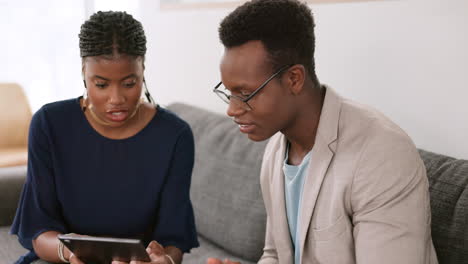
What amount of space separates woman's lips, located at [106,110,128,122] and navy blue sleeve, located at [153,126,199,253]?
7.0 inches

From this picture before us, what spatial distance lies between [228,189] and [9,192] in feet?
3.14

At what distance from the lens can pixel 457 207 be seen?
1358mm

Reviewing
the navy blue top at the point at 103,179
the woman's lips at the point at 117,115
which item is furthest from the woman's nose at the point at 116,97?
the navy blue top at the point at 103,179

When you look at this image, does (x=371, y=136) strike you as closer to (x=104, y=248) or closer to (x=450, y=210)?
(x=450, y=210)

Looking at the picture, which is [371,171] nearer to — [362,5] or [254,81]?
[254,81]

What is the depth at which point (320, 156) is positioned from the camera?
1306 millimetres

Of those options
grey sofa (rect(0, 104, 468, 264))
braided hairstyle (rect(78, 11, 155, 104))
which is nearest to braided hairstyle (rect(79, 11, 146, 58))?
braided hairstyle (rect(78, 11, 155, 104))

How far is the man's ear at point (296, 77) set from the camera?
1279mm

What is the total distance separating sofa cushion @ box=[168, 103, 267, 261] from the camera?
1945 mm

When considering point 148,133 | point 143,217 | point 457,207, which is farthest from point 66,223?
point 457,207

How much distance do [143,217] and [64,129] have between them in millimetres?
339

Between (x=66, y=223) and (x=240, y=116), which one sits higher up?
(x=240, y=116)

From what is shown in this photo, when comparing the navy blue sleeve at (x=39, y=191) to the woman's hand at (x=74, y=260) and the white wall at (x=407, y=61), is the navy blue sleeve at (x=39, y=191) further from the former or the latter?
the white wall at (x=407, y=61)

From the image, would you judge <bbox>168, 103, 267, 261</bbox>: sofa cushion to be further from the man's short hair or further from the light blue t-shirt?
the man's short hair
